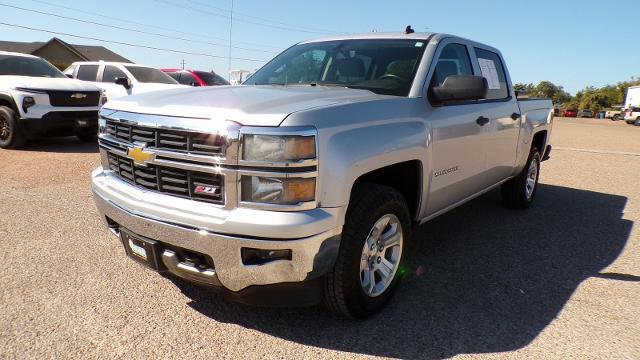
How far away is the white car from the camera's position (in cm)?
1077

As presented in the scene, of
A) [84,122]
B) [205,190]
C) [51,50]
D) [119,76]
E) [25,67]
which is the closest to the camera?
[205,190]

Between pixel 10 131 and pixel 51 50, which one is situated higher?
pixel 10 131

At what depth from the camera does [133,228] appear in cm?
259

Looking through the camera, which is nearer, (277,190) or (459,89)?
(277,190)

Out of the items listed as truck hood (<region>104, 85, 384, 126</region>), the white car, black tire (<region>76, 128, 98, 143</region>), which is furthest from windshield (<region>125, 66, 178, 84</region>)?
truck hood (<region>104, 85, 384, 126</region>)

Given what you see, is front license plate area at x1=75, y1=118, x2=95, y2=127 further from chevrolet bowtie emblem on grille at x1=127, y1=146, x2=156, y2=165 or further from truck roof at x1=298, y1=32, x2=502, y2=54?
chevrolet bowtie emblem on grille at x1=127, y1=146, x2=156, y2=165

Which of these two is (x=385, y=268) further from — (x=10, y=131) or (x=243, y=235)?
(x=10, y=131)

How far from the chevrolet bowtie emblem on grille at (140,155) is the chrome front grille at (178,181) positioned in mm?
36

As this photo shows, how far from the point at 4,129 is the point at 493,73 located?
8.72 meters

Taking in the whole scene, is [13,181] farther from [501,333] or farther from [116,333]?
[501,333]

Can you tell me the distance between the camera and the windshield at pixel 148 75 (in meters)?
11.2

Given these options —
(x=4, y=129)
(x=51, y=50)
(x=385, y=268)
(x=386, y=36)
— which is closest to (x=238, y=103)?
(x=385, y=268)

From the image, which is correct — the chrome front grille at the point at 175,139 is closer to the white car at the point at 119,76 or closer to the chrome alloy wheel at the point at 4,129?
the chrome alloy wheel at the point at 4,129

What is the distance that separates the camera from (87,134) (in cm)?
988
